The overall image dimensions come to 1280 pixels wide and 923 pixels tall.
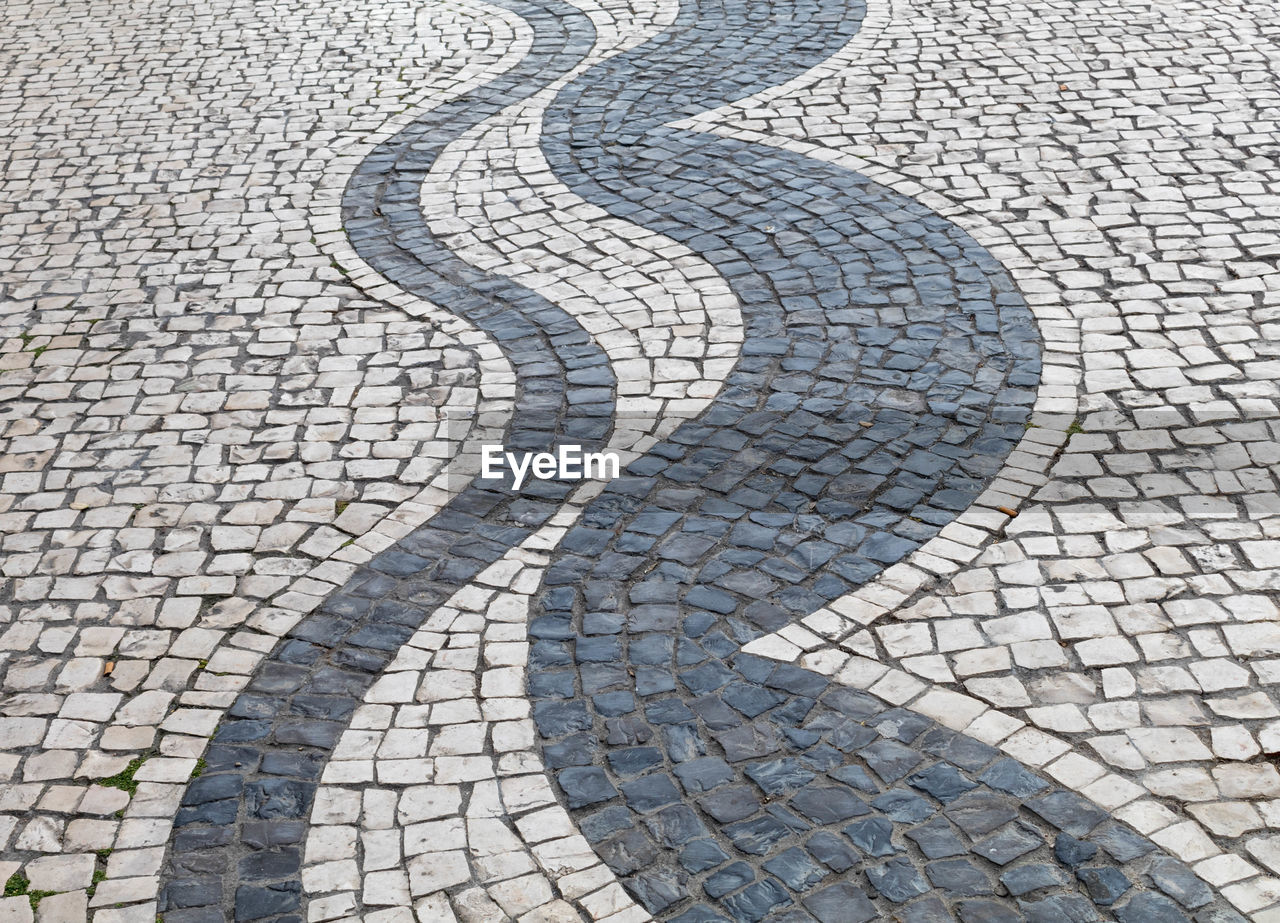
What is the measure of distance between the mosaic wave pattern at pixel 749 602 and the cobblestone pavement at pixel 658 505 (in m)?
0.02

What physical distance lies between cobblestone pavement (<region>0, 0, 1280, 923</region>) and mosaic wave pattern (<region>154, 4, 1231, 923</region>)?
0.02 m

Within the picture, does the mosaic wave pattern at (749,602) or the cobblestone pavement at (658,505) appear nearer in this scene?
the mosaic wave pattern at (749,602)

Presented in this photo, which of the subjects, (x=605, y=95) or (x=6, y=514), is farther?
(x=605, y=95)

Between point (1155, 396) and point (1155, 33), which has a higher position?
point (1155, 33)

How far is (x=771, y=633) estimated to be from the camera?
4934 millimetres

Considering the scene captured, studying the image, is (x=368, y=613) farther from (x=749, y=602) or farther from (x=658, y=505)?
(x=749, y=602)

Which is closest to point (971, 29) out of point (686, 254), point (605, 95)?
point (605, 95)

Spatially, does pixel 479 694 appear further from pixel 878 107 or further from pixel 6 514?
pixel 878 107

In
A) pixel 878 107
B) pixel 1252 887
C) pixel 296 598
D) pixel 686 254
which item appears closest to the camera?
pixel 1252 887

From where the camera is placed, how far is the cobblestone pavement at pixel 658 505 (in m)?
4.14

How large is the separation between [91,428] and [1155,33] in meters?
9.11

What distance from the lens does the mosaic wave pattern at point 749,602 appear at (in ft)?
13.1

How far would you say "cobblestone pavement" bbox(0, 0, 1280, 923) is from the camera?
4.14 metres

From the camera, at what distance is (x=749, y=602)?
5098mm
